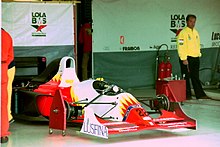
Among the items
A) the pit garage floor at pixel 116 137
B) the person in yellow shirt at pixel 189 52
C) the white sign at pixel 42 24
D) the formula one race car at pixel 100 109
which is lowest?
the pit garage floor at pixel 116 137

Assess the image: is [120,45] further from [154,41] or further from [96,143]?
[96,143]

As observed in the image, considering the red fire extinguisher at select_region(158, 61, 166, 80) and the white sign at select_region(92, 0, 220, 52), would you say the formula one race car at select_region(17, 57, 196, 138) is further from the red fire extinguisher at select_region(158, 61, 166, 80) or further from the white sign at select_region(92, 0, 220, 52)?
the red fire extinguisher at select_region(158, 61, 166, 80)

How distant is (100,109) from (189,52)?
4385 mm

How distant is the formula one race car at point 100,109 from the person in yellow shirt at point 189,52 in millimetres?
3506

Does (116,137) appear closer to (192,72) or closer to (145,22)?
(192,72)

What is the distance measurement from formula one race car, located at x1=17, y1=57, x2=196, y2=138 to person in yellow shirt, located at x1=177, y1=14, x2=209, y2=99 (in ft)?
11.5

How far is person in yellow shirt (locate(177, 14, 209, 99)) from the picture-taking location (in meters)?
12.4

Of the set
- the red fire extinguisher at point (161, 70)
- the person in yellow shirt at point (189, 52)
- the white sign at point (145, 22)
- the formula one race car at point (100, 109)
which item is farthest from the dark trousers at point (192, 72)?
the formula one race car at point (100, 109)

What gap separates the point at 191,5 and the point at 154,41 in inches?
61.1

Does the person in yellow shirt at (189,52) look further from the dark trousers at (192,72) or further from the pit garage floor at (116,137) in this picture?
the pit garage floor at (116,137)

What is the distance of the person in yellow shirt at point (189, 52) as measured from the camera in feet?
40.8

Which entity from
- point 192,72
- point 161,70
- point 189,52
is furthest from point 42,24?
point 161,70

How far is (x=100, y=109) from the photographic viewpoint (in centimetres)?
873

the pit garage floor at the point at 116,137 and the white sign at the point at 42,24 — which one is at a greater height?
the white sign at the point at 42,24
